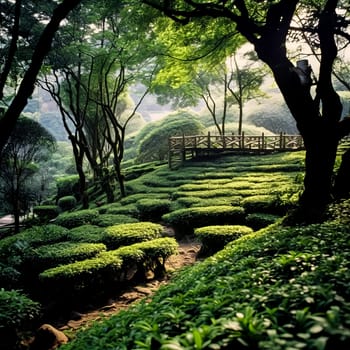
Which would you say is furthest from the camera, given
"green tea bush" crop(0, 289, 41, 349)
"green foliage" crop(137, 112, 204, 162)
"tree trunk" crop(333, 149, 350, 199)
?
"green foliage" crop(137, 112, 204, 162)

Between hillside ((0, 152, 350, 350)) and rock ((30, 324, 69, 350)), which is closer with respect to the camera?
hillside ((0, 152, 350, 350))

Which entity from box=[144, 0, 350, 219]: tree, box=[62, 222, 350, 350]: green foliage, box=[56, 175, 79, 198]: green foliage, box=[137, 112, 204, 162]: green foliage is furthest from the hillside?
box=[137, 112, 204, 162]: green foliage

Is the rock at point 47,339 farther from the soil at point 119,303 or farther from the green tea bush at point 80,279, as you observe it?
the green tea bush at point 80,279

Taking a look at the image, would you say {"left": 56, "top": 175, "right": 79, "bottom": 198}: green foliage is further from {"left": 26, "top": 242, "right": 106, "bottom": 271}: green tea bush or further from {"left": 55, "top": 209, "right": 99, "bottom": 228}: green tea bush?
{"left": 26, "top": 242, "right": 106, "bottom": 271}: green tea bush

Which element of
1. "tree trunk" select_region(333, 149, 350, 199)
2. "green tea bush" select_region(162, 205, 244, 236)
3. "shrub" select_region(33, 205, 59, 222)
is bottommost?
"shrub" select_region(33, 205, 59, 222)

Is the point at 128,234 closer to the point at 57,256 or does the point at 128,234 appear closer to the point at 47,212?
the point at 57,256

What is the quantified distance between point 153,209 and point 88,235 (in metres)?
4.51

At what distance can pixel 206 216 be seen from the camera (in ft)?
37.3

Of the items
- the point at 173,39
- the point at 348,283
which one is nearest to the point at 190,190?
the point at 173,39

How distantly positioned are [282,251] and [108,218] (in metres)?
8.61

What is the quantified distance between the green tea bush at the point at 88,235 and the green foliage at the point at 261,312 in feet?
18.7

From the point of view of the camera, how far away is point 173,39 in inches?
448

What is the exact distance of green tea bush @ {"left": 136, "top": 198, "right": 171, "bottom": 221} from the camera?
14.2m

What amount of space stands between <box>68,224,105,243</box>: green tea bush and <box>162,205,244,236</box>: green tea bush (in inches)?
Result: 107
